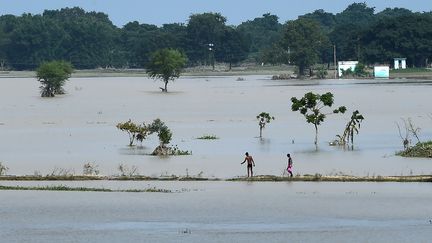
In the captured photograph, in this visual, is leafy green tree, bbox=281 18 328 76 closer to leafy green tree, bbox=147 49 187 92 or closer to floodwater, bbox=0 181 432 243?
leafy green tree, bbox=147 49 187 92

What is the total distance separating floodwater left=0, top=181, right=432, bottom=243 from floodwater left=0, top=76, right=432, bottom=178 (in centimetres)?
370

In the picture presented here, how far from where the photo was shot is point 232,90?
382 feet

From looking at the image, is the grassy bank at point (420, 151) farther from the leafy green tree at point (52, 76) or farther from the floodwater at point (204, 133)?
the leafy green tree at point (52, 76)

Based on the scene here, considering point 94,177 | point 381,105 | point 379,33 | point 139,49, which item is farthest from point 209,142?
point 139,49

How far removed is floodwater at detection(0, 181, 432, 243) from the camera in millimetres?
26188

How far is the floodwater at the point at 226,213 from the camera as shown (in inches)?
1031

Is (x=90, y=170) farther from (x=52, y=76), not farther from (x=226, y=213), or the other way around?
(x=52, y=76)

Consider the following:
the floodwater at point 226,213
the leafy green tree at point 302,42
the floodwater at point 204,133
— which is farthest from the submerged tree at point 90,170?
the leafy green tree at point 302,42

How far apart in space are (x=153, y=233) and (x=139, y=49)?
169422 mm

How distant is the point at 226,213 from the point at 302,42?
128739 millimetres

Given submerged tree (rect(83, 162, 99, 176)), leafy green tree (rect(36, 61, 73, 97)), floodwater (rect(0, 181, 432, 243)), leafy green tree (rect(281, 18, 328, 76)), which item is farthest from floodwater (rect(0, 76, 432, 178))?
leafy green tree (rect(281, 18, 328, 76))

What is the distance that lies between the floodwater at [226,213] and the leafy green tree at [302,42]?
4814 inches

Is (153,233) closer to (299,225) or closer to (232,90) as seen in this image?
(299,225)

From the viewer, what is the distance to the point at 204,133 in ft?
183
